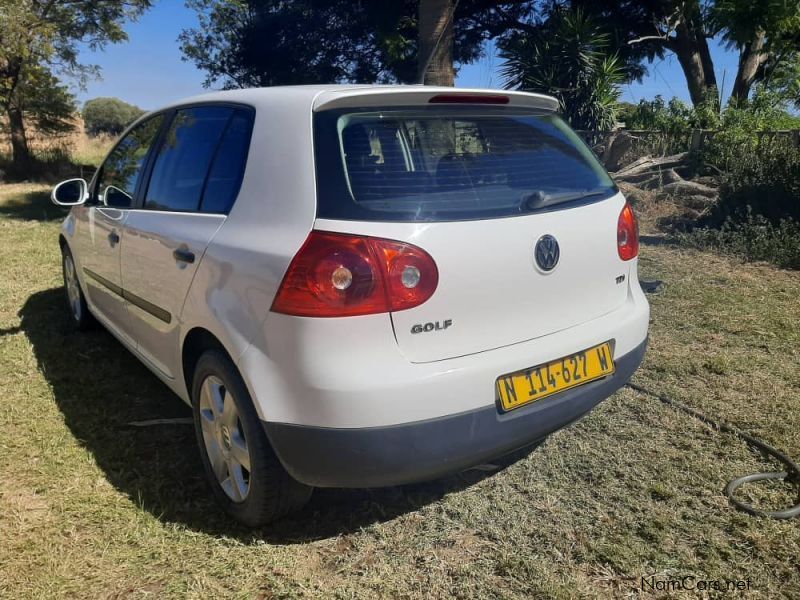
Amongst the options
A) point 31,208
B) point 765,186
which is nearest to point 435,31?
point 765,186

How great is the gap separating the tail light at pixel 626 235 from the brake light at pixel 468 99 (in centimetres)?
70

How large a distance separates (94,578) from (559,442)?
2.05 meters

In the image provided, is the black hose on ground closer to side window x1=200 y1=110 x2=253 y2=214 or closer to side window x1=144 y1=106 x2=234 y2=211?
side window x1=200 y1=110 x2=253 y2=214

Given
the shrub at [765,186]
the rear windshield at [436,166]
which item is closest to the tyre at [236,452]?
the rear windshield at [436,166]

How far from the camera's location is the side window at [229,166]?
2.49 m

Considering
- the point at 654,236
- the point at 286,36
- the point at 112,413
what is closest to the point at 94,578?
the point at 112,413

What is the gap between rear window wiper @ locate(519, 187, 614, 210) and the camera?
2.33 meters

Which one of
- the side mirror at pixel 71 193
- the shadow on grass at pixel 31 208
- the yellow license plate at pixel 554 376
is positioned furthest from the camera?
the shadow on grass at pixel 31 208

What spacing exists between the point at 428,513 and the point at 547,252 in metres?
1.15

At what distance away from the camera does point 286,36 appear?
21.8 m

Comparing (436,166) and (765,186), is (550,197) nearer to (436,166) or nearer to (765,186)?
(436,166)

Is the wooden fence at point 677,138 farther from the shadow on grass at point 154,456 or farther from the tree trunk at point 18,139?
the tree trunk at point 18,139

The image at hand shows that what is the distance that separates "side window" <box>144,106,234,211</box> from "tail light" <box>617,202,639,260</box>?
1.71m

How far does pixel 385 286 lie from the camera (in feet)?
6.61
